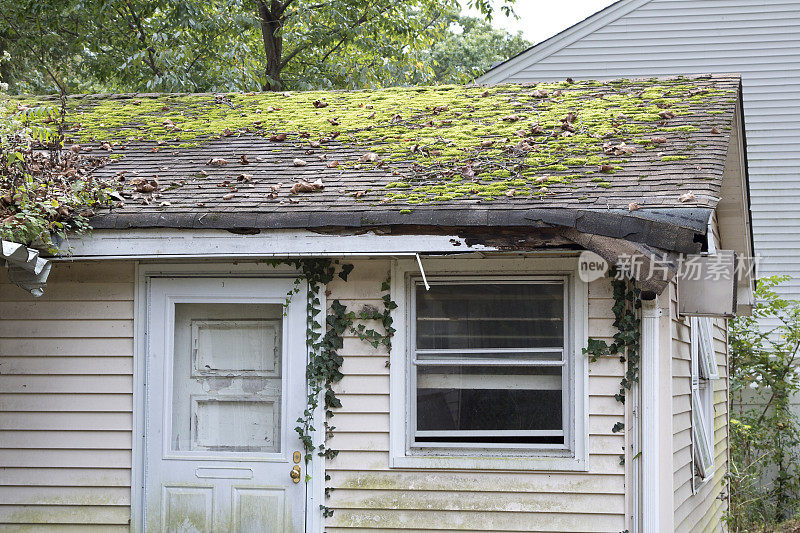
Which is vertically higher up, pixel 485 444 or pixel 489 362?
pixel 489 362

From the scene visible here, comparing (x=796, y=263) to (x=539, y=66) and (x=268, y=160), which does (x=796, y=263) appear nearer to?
(x=539, y=66)

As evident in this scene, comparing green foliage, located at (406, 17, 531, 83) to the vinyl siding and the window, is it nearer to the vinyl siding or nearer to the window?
the vinyl siding

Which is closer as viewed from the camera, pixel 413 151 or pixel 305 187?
pixel 305 187

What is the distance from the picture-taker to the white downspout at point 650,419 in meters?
5.76

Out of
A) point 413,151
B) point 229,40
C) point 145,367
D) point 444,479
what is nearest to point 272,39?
point 229,40

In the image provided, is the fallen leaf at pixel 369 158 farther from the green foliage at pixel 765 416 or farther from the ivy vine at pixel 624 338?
the green foliage at pixel 765 416

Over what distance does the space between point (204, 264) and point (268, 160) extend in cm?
122

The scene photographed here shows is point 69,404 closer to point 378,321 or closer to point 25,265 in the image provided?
point 25,265

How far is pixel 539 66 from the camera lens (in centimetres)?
1451

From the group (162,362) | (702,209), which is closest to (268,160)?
(162,362)

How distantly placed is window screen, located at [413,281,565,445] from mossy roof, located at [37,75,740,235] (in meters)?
0.79

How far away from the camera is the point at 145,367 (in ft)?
21.1

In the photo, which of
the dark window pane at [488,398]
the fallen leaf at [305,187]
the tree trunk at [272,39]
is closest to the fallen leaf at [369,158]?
the fallen leaf at [305,187]

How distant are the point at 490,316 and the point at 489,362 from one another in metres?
0.33
